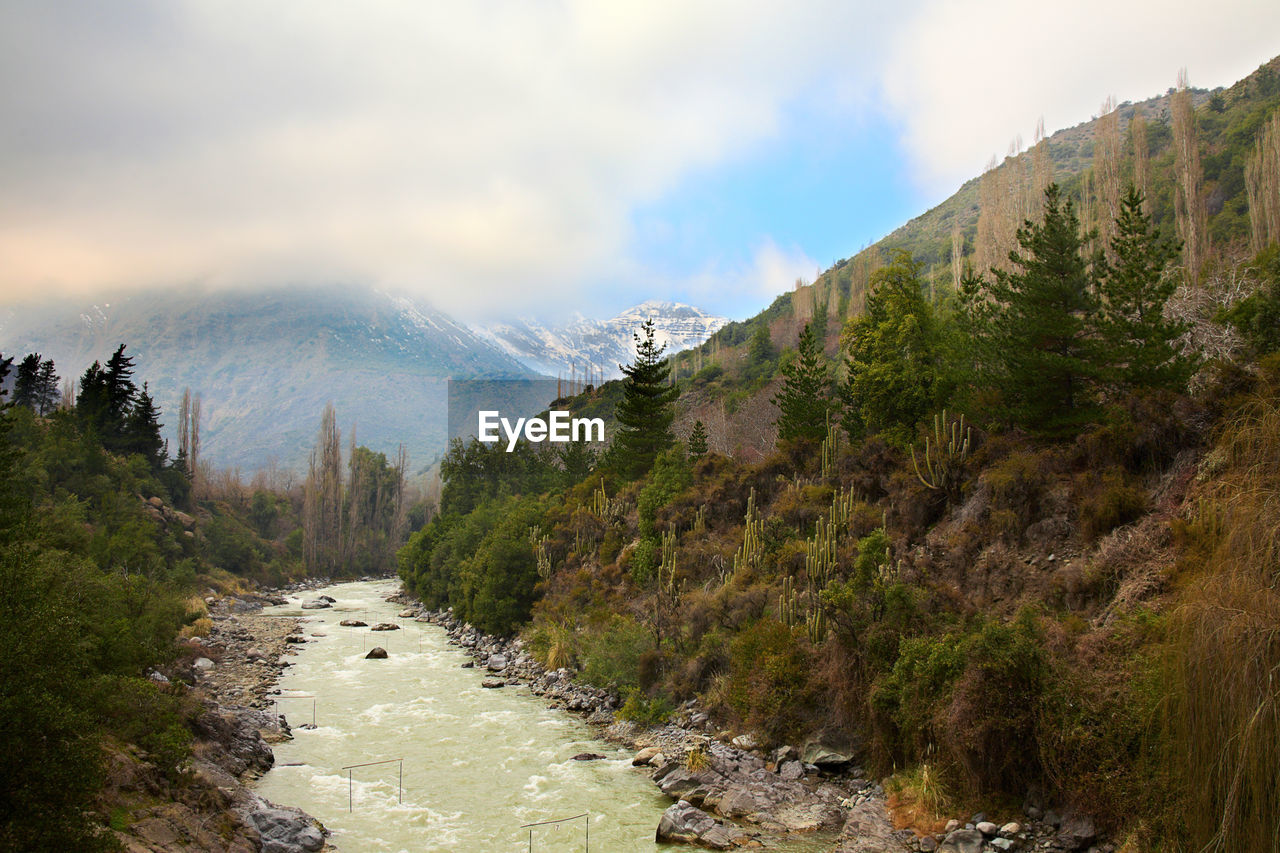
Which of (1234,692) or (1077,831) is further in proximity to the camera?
(1077,831)

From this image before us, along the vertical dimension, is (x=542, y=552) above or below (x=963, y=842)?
above

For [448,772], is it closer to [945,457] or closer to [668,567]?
[668,567]

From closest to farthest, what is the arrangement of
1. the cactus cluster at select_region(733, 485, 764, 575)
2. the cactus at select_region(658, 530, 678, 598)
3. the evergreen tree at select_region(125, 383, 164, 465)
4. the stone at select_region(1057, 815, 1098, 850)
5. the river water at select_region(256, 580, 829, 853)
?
the stone at select_region(1057, 815, 1098, 850)
the river water at select_region(256, 580, 829, 853)
the cactus cluster at select_region(733, 485, 764, 575)
the cactus at select_region(658, 530, 678, 598)
the evergreen tree at select_region(125, 383, 164, 465)

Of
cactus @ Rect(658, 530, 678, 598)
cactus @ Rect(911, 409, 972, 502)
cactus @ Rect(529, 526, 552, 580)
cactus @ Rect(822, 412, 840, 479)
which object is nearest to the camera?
cactus @ Rect(911, 409, 972, 502)

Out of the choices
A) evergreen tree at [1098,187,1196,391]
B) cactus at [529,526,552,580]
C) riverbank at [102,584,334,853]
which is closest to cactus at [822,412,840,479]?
evergreen tree at [1098,187,1196,391]

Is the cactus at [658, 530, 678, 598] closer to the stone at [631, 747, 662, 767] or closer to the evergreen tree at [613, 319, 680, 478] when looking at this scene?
the stone at [631, 747, 662, 767]

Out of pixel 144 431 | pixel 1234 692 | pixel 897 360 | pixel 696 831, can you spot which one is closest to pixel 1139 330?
pixel 897 360

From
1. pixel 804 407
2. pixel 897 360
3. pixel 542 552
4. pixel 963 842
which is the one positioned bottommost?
pixel 963 842
